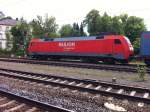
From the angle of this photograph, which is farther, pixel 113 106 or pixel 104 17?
pixel 104 17

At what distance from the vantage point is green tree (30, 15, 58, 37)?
250 ft

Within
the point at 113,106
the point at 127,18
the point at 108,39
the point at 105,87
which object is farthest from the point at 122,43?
the point at 127,18

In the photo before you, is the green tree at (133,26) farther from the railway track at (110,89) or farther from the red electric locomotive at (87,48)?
the railway track at (110,89)

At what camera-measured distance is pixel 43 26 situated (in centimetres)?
8262

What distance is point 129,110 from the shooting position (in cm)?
901

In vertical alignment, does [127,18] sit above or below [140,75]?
above

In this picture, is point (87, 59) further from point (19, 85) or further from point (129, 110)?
point (129, 110)

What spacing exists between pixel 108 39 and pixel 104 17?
62.6 meters

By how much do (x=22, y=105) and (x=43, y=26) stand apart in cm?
7418

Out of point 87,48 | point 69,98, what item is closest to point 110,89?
point 69,98

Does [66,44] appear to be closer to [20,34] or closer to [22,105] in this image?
[22,105]

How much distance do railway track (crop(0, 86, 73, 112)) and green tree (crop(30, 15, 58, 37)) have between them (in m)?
62.6

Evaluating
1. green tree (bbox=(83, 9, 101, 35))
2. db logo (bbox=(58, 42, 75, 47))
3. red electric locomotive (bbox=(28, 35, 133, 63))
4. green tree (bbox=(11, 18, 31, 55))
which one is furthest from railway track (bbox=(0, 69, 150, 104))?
green tree (bbox=(83, 9, 101, 35))

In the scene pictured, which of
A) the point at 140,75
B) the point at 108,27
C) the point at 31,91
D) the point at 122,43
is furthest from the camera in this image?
the point at 108,27
